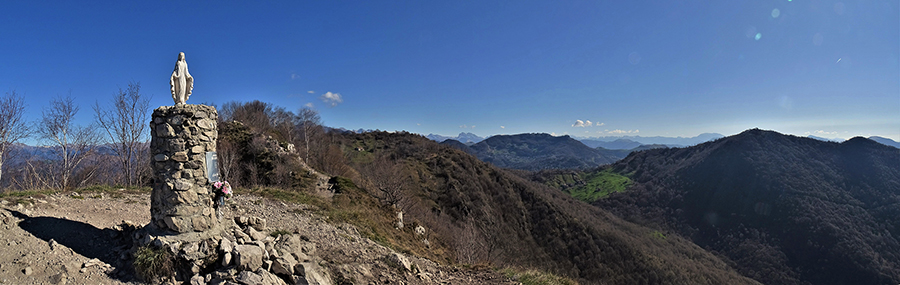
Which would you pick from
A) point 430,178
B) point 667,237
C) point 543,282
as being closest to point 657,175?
point 667,237

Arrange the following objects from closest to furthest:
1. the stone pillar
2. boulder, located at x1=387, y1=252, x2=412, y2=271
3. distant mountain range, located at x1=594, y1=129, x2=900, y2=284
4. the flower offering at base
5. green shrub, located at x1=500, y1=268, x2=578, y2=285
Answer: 1. the stone pillar
2. the flower offering at base
3. boulder, located at x1=387, y1=252, x2=412, y2=271
4. green shrub, located at x1=500, y1=268, x2=578, y2=285
5. distant mountain range, located at x1=594, y1=129, x2=900, y2=284

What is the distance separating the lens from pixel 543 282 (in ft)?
35.8

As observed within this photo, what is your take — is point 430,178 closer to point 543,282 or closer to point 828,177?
point 543,282

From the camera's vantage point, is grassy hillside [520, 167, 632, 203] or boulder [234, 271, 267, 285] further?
grassy hillside [520, 167, 632, 203]

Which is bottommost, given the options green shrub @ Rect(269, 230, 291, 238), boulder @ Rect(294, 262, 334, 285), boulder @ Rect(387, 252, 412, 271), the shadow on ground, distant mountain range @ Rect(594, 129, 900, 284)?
distant mountain range @ Rect(594, 129, 900, 284)

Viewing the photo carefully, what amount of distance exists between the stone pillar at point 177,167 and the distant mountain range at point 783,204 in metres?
108

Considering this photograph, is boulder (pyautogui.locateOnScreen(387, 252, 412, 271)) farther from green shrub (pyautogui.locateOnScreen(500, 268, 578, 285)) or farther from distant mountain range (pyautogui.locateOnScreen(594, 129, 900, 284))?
distant mountain range (pyautogui.locateOnScreen(594, 129, 900, 284))

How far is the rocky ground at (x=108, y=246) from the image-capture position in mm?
6148

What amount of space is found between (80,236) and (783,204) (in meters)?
138

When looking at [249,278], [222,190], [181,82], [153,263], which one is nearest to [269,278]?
[249,278]

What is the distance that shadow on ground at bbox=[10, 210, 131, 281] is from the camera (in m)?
6.98

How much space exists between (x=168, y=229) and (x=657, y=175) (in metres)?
163

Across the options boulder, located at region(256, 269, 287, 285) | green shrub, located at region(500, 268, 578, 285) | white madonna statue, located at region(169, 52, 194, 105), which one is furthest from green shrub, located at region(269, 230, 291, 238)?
green shrub, located at region(500, 268, 578, 285)

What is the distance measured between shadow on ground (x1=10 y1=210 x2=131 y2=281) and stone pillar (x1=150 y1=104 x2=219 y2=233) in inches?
44.8
